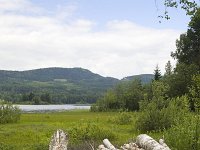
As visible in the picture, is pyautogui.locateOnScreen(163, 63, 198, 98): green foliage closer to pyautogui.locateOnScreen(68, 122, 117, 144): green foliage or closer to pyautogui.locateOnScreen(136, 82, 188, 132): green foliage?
pyautogui.locateOnScreen(136, 82, 188, 132): green foliage

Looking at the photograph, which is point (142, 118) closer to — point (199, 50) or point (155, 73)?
point (199, 50)

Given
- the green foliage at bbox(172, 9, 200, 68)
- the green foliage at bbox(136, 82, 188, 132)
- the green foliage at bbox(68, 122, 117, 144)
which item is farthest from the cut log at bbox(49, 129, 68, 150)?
the green foliage at bbox(172, 9, 200, 68)

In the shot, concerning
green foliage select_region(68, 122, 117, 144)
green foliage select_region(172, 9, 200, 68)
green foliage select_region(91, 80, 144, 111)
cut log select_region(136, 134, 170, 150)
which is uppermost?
green foliage select_region(172, 9, 200, 68)

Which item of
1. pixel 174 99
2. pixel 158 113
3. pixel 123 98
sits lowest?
pixel 158 113

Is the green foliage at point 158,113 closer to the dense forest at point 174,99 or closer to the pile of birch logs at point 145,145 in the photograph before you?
the dense forest at point 174,99

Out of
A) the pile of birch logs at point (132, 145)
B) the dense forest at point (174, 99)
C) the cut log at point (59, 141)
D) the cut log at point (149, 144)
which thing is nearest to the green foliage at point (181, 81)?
the dense forest at point (174, 99)

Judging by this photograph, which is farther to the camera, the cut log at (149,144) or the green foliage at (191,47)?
the green foliage at (191,47)

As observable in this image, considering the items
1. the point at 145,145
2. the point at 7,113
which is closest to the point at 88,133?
the point at 145,145

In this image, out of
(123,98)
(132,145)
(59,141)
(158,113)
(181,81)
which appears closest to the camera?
(59,141)

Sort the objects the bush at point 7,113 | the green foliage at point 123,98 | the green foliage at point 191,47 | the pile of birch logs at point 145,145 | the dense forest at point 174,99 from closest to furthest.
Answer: the pile of birch logs at point 145,145
the dense forest at point 174,99
the bush at point 7,113
the green foliage at point 191,47
the green foliage at point 123,98

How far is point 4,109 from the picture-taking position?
44406 millimetres

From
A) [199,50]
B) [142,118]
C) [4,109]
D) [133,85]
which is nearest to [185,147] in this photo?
[142,118]

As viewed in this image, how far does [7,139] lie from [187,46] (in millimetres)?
46927

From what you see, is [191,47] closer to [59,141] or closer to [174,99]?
[174,99]
